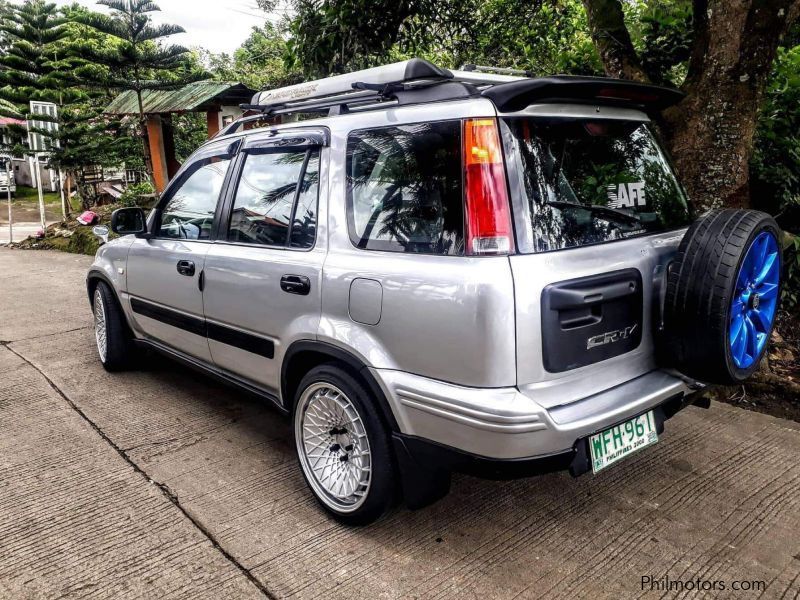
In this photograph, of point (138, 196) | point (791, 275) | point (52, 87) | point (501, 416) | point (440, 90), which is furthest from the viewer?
point (52, 87)

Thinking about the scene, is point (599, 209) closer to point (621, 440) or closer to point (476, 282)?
point (476, 282)

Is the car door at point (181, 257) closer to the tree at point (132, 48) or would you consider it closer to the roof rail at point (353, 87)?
the roof rail at point (353, 87)

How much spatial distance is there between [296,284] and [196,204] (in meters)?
1.31

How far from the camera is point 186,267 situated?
3.48 meters

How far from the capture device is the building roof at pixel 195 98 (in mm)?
14177

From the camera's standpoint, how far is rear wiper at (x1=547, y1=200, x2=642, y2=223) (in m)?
2.28

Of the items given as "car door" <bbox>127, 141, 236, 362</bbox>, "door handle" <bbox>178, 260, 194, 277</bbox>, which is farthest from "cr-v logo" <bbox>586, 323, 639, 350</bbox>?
"door handle" <bbox>178, 260, 194, 277</bbox>

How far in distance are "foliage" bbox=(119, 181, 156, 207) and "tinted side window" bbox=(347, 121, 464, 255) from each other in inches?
474

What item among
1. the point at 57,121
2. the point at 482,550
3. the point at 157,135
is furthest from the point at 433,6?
the point at 157,135

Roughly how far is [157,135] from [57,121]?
3.02m

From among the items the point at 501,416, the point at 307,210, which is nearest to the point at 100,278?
the point at 307,210

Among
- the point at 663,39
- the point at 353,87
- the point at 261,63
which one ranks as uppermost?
the point at 261,63

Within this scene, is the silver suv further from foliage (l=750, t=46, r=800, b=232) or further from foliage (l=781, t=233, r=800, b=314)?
foliage (l=750, t=46, r=800, b=232)

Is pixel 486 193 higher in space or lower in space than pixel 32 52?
lower
